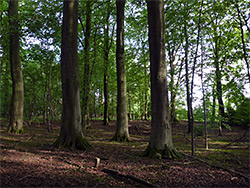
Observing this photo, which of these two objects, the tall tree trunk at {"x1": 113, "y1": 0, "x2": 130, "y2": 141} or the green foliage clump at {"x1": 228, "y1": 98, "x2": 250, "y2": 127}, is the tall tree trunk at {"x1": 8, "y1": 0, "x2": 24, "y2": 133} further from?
the green foliage clump at {"x1": 228, "y1": 98, "x2": 250, "y2": 127}

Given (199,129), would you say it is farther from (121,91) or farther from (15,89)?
(15,89)

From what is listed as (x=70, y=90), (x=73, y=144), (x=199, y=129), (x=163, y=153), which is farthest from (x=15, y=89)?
(x=199, y=129)

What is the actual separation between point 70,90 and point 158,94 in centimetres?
352

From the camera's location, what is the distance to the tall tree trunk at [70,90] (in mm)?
7480

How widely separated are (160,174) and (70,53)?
18.7 feet

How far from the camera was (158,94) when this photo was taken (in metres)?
6.43

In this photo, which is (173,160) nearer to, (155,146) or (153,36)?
(155,146)

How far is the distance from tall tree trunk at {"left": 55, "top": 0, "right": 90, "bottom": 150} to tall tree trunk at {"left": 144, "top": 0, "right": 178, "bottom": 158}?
283cm

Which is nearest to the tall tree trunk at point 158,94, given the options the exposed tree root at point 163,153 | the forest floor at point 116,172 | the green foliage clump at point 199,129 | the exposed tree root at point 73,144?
the exposed tree root at point 163,153

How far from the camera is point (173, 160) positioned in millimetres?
5977

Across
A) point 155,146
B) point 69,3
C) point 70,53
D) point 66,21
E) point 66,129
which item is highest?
point 69,3

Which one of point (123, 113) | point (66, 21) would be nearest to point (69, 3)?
point (66, 21)

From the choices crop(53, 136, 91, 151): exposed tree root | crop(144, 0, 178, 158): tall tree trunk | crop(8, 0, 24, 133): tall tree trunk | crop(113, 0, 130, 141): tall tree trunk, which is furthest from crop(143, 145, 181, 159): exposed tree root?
crop(8, 0, 24, 133): tall tree trunk

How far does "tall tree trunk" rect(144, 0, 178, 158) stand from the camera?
6.30 meters
